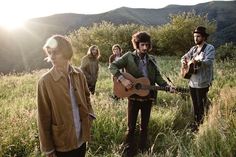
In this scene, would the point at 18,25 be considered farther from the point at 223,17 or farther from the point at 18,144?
the point at 18,144

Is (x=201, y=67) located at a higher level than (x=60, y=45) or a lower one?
lower

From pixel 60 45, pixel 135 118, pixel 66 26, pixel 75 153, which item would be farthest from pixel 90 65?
pixel 66 26

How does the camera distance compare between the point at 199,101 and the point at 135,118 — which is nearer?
the point at 135,118

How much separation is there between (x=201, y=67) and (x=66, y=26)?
124 meters

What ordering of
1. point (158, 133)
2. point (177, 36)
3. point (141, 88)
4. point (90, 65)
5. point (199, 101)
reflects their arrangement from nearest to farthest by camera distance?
point (141, 88), point (158, 133), point (199, 101), point (90, 65), point (177, 36)

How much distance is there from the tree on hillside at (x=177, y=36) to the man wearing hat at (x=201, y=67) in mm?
34235

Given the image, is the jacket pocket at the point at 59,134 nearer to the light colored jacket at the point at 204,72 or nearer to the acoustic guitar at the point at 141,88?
the acoustic guitar at the point at 141,88

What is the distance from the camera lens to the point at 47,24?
127875 millimetres

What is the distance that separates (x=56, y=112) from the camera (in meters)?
3.94

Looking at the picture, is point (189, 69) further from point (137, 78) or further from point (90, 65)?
point (90, 65)

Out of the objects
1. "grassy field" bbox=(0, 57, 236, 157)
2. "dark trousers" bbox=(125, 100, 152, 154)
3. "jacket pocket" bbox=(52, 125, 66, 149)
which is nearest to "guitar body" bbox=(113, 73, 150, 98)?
"dark trousers" bbox=(125, 100, 152, 154)

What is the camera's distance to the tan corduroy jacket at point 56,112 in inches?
154

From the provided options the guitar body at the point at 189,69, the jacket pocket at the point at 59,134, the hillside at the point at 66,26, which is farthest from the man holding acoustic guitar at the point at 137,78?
the hillside at the point at 66,26

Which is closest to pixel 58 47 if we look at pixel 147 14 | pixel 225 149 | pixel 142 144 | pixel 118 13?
pixel 225 149
